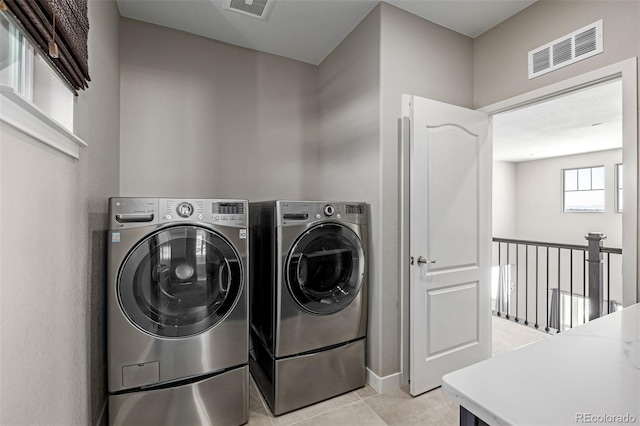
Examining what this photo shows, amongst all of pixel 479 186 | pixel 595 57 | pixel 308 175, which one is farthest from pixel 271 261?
pixel 595 57

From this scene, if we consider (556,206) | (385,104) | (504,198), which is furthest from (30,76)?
(556,206)

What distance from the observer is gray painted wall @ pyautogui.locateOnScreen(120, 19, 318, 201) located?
91.8 inches

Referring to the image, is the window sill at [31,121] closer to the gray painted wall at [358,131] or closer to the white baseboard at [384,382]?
the gray painted wall at [358,131]

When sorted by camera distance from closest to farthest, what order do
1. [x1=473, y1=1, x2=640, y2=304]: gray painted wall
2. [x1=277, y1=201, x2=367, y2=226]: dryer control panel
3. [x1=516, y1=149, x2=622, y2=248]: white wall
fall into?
1. [x1=473, y1=1, x2=640, y2=304]: gray painted wall
2. [x1=277, y1=201, x2=367, y2=226]: dryer control panel
3. [x1=516, y1=149, x2=622, y2=248]: white wall

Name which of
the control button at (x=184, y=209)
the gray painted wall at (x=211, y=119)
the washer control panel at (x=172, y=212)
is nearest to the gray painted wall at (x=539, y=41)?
the gray painted wall at (x=211, y=119)

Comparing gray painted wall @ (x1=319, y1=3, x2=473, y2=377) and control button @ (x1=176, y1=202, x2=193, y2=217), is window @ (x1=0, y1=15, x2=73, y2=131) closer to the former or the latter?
control button @ (x1=176, y1=202, x2=193, y2=217)

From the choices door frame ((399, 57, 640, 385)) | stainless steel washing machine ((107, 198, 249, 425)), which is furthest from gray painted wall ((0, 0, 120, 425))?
door frame ((399, 57, 640, 385))

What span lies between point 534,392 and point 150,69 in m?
2.86

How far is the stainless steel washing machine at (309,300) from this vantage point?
6.23 feet

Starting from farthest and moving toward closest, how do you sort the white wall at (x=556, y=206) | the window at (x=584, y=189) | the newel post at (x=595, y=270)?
the window at (x=584, y=189), the white wall at (x=556, y=206), the newel post at (x=595, y=270)

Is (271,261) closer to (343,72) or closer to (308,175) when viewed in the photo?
(308,175)

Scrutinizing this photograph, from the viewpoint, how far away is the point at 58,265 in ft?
3.58

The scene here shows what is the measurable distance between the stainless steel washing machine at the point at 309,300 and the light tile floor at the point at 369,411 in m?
0.06

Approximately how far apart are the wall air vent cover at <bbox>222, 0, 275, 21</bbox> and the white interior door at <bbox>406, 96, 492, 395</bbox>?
1183mm
